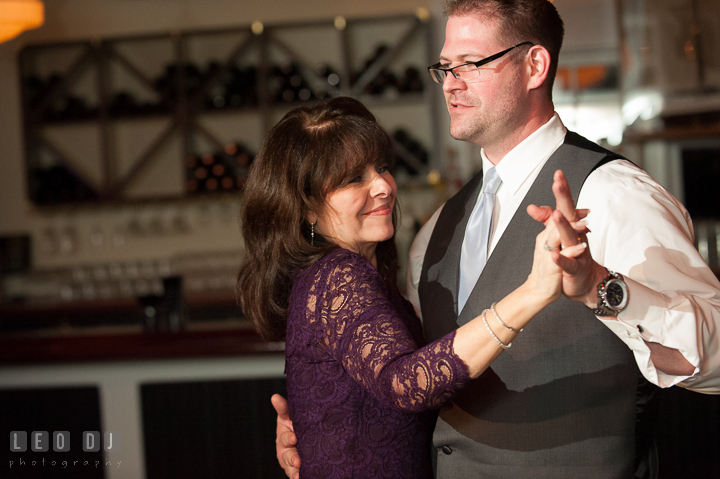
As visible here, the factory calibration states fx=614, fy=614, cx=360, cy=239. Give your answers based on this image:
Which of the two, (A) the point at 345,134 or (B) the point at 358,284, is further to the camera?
(A) the point at 345,134

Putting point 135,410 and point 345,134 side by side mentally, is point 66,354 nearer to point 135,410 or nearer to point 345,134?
point 135,410

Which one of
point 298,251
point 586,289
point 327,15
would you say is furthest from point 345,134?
point 327,15

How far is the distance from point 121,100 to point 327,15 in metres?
1.86

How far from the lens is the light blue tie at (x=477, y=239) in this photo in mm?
1474

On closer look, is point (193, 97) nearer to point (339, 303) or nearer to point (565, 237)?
point (339, 303)

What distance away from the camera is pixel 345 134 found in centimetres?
145

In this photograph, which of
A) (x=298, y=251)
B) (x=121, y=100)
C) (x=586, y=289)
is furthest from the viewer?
(x=121, y=100)

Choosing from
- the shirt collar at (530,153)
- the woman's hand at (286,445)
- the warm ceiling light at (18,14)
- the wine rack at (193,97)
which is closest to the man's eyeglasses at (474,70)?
the shirt collar at (530,153)

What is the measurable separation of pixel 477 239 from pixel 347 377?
46 centimetres

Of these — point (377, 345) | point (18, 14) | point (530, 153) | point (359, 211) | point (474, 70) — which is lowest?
point (377, 345)

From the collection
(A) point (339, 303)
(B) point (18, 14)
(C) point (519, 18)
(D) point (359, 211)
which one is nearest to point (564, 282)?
(A) point (339, 303)

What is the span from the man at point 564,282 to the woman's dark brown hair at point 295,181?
0.81 ft

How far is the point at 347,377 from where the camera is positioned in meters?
1.34

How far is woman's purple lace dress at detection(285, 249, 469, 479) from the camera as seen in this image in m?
1.20
